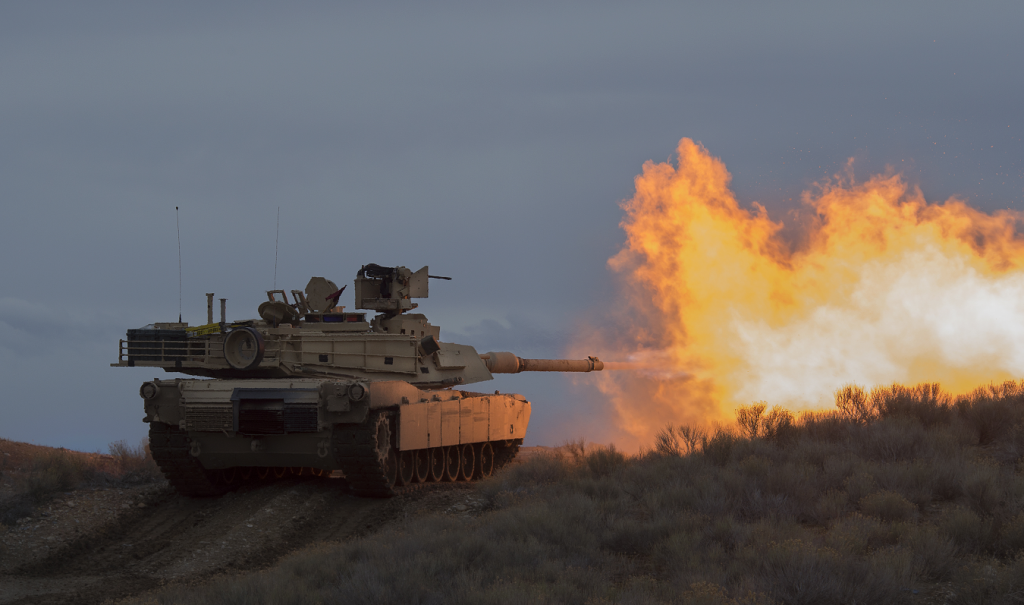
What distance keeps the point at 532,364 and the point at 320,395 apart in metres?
8.82

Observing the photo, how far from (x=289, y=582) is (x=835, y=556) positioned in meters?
5.93

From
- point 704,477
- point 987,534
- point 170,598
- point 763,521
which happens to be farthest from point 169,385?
point 987,534

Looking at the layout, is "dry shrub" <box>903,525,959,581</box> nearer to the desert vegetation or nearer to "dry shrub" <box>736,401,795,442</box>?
the desert vegetation

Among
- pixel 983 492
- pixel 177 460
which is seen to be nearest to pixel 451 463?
pixel 177 460

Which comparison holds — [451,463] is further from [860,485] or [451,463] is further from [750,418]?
[860,485]

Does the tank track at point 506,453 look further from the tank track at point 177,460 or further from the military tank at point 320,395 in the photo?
the tank track at point 177,460

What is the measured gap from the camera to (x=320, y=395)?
16.7 meters

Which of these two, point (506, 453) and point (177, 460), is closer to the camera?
point (177, 460)

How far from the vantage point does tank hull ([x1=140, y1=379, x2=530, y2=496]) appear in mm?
16750

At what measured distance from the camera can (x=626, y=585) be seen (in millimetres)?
10539

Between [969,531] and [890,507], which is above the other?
[890,507]

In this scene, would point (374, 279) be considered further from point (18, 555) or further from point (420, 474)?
point (18, 555)

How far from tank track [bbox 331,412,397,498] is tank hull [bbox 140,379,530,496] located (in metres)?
0.02

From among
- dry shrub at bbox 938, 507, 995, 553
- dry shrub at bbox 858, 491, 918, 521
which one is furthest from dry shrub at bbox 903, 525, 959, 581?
dry shrub at bbox 858, 491, 918, 521
